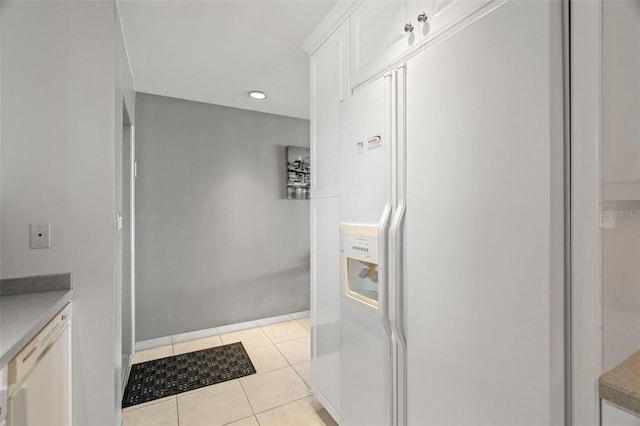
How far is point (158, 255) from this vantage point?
10.0 ft

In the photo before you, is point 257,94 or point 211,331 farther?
point 211,331

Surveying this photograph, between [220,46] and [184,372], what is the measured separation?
103 inches

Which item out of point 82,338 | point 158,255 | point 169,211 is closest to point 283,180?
point 169,211

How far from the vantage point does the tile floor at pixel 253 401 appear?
1946 millimetres

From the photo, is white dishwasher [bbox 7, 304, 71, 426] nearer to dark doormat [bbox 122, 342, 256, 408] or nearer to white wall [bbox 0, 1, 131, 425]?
white wall [bbox 0, 1, 131, 425]

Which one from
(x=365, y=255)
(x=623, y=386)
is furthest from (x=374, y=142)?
(x=623, y=386)

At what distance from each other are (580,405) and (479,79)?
2.88 feet

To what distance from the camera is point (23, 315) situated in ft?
3.76

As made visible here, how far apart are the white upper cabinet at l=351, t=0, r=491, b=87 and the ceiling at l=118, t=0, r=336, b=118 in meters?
0.34

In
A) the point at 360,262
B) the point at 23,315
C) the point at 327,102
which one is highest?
the point at 327,102

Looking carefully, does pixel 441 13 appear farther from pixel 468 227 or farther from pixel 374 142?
pixel 468 227

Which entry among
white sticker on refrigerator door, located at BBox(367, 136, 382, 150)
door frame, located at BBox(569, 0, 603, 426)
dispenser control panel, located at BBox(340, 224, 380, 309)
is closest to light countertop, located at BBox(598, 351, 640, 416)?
door frame, located at BBox(569, 0, 603, 426)

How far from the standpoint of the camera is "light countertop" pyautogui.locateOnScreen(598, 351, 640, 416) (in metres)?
0.64

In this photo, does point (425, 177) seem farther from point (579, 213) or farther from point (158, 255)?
point (158, 255)
